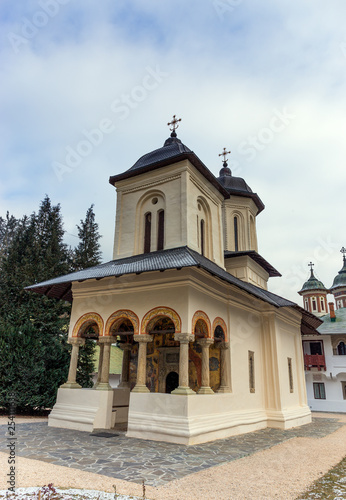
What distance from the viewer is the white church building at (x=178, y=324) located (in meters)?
8.98

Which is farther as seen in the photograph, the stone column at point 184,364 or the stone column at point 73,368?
the stone column at point 73,368

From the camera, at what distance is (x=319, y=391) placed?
23828mm

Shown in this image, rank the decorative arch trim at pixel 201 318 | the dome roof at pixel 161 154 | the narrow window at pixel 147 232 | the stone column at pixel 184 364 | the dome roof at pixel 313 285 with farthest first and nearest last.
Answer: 1. the dome roof at pixel 313 285
2. the dome roof at pixel 161 154
3. the narrow window at pixel 147 232
4. the decorative arch trim at pixel 201 318
5. the stone column at pixel 184 364

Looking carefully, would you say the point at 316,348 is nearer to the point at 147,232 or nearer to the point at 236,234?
the point at 236,234

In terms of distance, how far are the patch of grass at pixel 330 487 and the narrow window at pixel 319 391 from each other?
19.6m

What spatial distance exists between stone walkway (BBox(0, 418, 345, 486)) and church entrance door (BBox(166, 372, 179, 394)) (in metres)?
2.83

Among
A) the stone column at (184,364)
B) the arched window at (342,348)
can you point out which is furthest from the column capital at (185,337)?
the arched window at (342,348)

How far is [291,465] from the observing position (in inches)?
248

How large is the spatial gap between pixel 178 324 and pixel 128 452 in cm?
316

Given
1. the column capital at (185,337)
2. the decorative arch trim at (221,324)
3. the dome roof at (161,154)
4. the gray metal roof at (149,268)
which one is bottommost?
the column capital at (185,337)

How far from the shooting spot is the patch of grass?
4.58 m

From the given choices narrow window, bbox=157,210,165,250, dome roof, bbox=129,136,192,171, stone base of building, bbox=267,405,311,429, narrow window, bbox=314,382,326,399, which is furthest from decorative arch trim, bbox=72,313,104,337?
narrow window, bbox=314,382,326,399

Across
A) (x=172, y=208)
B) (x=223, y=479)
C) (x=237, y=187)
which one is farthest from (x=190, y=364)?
(x=237, y=187)

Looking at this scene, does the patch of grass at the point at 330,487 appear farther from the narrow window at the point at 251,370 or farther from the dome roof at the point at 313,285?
the dome roof at the point at 313,285
